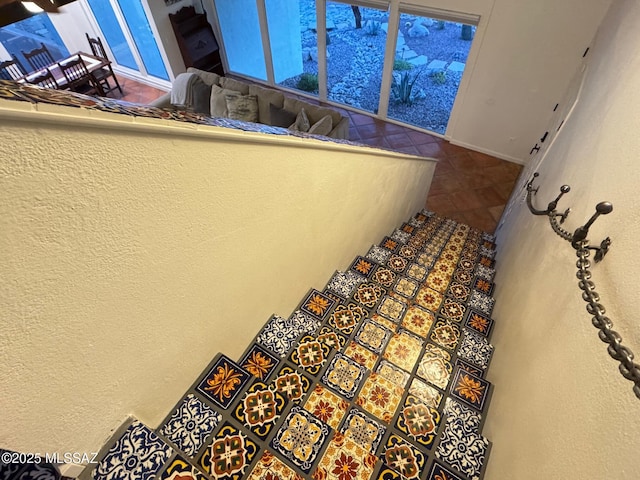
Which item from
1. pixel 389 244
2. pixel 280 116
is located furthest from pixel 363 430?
pixel 280 116

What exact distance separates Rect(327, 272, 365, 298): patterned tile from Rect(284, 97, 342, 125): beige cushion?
2373 mm

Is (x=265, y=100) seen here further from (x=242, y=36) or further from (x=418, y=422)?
(x=418, y=422)

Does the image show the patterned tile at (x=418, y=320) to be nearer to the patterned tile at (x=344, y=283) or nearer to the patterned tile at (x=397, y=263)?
the patterned tile at (x=344, y=283)

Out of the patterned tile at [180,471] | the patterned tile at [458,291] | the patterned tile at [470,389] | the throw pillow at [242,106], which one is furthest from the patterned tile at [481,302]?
the throw pillow at [242,106]

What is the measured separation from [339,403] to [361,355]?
0.89 feet

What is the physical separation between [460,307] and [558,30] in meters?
3.38

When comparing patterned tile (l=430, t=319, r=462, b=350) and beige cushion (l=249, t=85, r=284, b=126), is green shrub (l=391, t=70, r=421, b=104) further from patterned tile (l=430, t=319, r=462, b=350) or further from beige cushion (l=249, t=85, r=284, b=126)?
patterned tile (l=430, t=319, r=462, b=350)

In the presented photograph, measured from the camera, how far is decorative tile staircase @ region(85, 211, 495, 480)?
0.99m

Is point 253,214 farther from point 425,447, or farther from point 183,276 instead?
point 425,447

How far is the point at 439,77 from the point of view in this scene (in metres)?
4.80

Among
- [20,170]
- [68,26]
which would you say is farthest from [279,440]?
[68,26]

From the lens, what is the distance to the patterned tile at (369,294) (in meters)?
1.85

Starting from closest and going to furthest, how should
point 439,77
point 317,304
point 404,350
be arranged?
point 404,350 → point 317,304 → point 439,77

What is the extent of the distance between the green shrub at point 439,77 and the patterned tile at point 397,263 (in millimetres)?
3541
